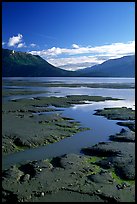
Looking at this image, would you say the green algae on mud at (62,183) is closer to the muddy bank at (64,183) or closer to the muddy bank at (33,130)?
the muddy bank at (64,183)

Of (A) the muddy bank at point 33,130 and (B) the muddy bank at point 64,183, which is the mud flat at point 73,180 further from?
(A) the muddy bank at point 33,130

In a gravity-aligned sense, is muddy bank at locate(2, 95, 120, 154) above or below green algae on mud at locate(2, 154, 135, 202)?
above

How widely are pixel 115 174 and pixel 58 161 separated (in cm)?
405

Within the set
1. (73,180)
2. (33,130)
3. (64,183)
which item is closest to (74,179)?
(73,180)

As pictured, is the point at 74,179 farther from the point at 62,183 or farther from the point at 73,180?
the point at 62,183

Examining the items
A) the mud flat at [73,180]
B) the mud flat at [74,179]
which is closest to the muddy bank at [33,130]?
the mud flat at [74,179]

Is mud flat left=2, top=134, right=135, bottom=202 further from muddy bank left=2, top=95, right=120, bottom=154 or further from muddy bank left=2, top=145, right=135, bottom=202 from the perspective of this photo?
muddy bank left=2, top=95, right=120, bottom=154

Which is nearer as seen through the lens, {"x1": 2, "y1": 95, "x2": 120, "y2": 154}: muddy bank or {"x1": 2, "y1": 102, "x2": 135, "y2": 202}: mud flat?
{"x1": 2, "y1": 102, "x2": 135, "y2": 202}: mud flat

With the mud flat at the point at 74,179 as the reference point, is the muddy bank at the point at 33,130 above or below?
above

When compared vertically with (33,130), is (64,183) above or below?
below

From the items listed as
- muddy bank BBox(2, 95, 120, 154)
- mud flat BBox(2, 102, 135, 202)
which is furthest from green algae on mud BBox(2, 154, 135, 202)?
muddy bank BBox(2, 95, 120, 154)

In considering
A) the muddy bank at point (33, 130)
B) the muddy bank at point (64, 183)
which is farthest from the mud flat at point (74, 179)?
the muddy bank at point (33, 130)

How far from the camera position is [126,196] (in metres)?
14.0

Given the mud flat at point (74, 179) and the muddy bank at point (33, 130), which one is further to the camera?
the muddy bank at point (33, 130)
